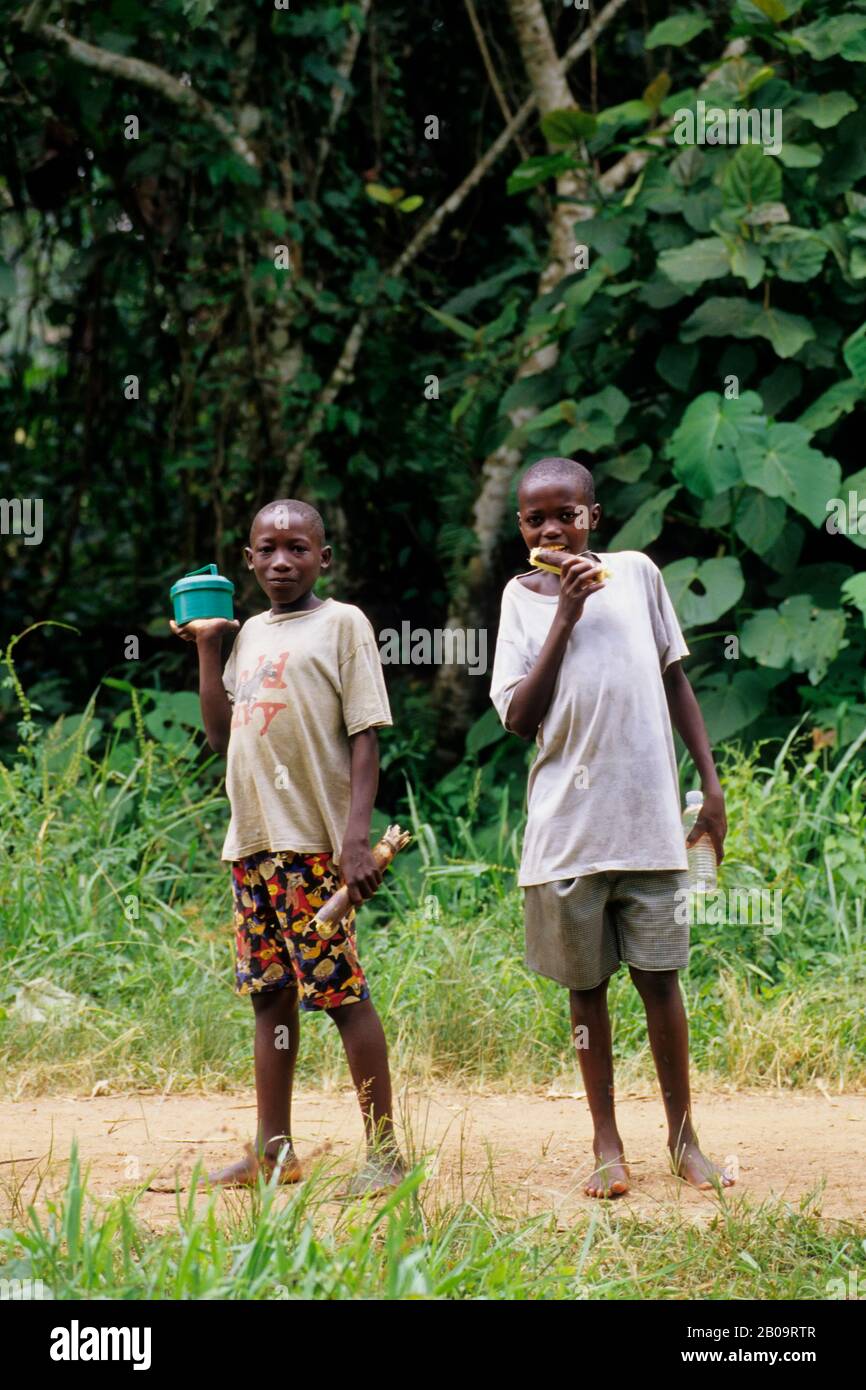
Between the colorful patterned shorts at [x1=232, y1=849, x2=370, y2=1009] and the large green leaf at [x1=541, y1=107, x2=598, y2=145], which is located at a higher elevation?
the large green leaf at [x1=541, y1=107, x2=598, y2=145]

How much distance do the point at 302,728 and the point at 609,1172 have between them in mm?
1087

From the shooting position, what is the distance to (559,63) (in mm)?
6844

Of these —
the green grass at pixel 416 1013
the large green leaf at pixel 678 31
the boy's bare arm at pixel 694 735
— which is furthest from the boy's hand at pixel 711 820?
the large green leaf at pixel 678 31

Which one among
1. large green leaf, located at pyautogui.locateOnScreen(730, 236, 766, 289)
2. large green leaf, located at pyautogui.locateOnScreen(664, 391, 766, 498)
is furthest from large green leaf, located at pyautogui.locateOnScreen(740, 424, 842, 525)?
large green leaf, located at pyautogui.locateOnScreen(730, 236, 766, 289)

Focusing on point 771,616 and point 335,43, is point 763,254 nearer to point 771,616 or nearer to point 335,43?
point 771,616

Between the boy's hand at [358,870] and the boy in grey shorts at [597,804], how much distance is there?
323 millimetres

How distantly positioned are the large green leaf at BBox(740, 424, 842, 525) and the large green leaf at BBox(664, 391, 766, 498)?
0.15 ft

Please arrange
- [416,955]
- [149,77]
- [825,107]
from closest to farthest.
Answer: [416,955] → [825,107] → [149,77]

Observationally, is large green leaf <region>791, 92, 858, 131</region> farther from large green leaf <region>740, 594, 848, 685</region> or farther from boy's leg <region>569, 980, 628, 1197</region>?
boy's leg <region>569, 980, 628, 1197</region>

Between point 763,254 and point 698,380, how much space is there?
22.2 inches

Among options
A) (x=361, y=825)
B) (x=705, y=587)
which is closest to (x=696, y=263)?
(x=705, y=587)

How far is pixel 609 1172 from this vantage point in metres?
3.09

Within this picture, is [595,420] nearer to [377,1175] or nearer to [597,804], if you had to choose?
[597,804]

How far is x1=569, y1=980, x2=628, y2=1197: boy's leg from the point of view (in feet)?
10.3
